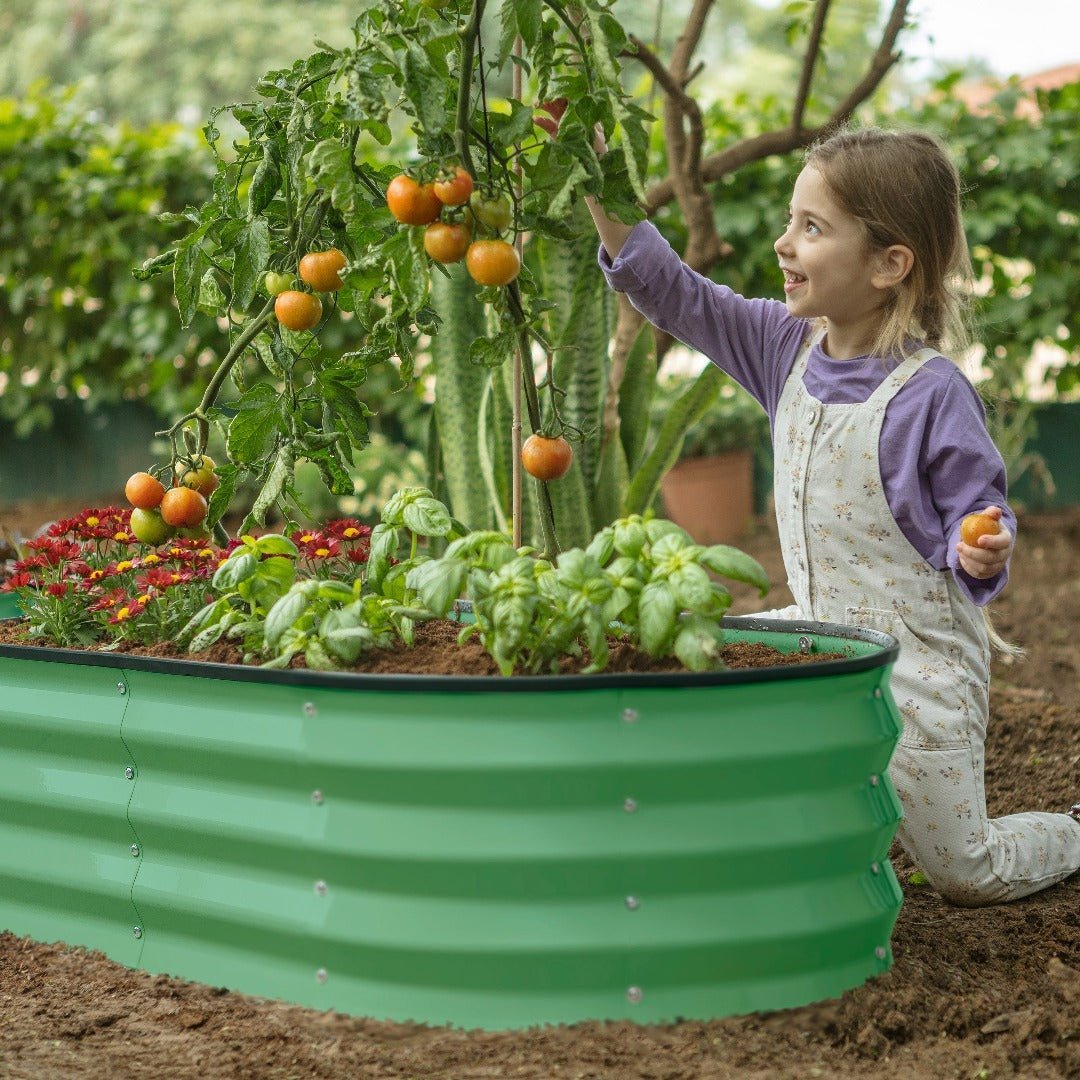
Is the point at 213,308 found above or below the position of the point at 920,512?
above

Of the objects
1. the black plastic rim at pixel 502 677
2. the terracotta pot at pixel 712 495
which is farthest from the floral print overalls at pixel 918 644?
the terracotta pot at pixel 712 495

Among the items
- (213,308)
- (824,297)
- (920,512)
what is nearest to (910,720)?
(920,512)

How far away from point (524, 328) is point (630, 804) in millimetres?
683

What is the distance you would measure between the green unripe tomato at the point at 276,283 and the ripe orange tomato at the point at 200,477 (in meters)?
0.29

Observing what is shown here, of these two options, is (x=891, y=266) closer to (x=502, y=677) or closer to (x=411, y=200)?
(x=411, y=200)

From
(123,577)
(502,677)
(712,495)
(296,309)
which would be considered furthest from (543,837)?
(712,495)

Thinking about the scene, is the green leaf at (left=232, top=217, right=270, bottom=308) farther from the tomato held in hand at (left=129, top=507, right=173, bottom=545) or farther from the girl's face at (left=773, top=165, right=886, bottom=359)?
the girl's face at (left=773, top=165, right=886, bottom=359)

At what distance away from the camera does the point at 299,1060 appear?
149 cm

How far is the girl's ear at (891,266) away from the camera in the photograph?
2.07 meters

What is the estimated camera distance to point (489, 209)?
1641 mm

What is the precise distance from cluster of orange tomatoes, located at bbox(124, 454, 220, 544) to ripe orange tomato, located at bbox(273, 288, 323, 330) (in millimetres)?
307

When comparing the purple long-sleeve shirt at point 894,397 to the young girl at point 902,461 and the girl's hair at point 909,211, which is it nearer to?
the young girl at point 902,461

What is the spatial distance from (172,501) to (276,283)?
36 centimetres

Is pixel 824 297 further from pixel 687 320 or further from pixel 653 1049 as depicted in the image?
pixel 653 1049
